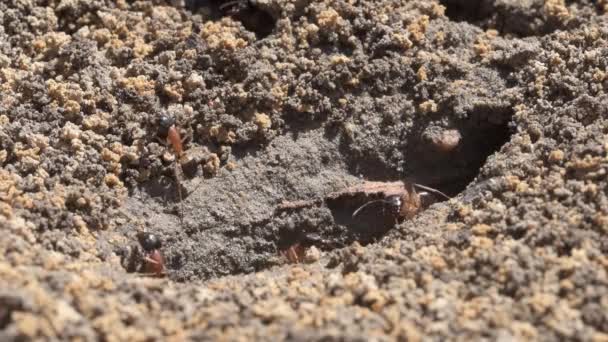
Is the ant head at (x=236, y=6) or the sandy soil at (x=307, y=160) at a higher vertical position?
the ant head at (x=236, y=6)

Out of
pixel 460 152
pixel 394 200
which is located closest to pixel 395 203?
pixel 394 200

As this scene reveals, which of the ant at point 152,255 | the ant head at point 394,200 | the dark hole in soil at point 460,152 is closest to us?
the ant at point 152,255

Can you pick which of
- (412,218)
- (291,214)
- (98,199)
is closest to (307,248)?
(291,214)

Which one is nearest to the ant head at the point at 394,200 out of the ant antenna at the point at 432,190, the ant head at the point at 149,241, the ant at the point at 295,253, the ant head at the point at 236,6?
the ant antenna at the point at 432,190

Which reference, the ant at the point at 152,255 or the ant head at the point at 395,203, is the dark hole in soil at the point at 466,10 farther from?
the ant at the point at 152,255

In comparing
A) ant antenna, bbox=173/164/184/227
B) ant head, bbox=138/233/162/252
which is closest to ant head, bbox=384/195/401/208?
ant antenna, bbox=173/164/184/227

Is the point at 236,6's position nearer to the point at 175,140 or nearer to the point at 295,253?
the point at 175,140
